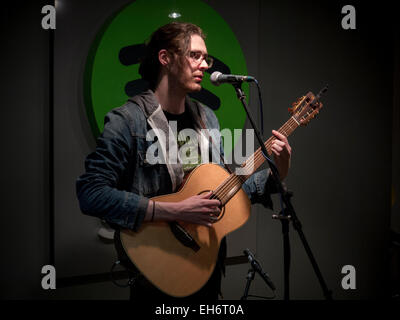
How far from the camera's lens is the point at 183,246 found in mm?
1439

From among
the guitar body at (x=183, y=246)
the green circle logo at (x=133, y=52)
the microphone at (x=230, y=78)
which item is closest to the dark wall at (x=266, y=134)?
the green circle logo at (x=133, y=52)

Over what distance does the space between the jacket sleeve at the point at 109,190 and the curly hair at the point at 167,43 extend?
0.40 metres

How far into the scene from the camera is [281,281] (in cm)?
248

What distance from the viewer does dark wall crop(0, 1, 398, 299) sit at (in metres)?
1.83

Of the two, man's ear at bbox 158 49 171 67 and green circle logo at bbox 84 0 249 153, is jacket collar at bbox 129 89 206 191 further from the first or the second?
green circle logo at bbox 84 0 249 153

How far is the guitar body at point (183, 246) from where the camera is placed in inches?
53.5

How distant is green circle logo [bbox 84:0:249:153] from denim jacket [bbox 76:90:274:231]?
40 cm

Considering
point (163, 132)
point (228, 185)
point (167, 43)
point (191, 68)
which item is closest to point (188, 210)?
point (228, 185)

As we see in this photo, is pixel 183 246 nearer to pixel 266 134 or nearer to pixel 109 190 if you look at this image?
pixel 109 190

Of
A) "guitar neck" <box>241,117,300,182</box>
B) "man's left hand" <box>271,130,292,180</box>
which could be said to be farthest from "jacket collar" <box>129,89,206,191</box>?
"man's left hand" <box>271,130,292,180</box>

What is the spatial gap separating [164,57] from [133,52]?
435 mm
